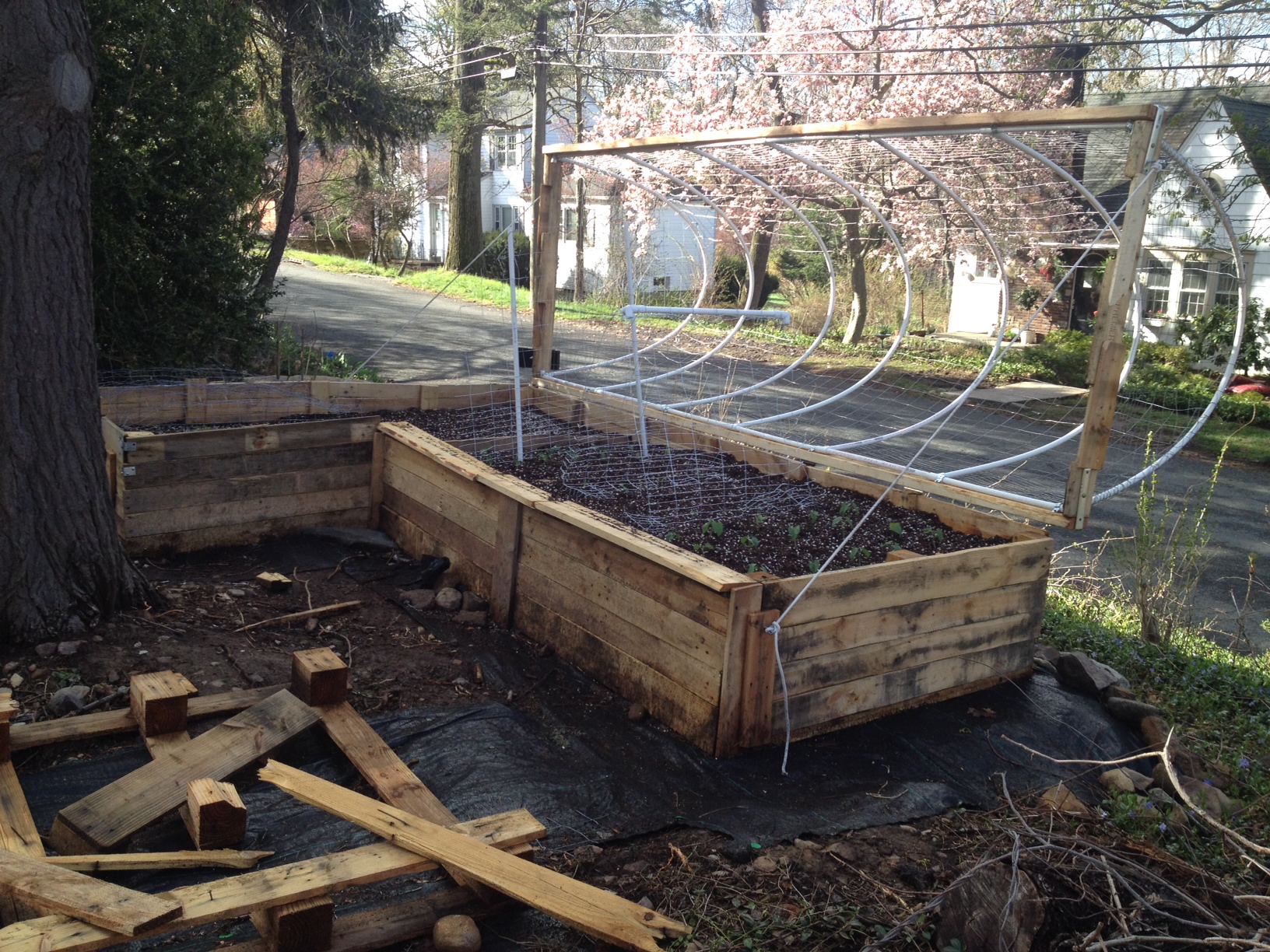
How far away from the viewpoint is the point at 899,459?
32.8 ft

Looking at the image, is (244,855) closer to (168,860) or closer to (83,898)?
(168,860)

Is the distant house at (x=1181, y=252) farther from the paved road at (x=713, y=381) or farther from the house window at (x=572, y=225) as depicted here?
the house window at (x=572, y=225)

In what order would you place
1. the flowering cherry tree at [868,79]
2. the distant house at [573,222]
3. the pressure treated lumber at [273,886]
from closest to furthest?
the pressure treated lumber at [273,886]
the flowering cherry tree at [868,79]
the distant house at [573,222]

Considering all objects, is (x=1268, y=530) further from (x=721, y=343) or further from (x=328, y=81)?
(x=328, y=81)

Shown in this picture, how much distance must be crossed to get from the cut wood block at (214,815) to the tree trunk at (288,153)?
28.6ft

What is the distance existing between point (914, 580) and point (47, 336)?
11.7ft

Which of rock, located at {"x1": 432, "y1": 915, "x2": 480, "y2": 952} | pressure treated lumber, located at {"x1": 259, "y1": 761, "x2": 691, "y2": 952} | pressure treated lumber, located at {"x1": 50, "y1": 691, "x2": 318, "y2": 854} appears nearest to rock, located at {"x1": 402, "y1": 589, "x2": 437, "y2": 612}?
pressure treated lumber, located at {"x1": 50, "y1": 691, "x2": 318, "y2": 854}

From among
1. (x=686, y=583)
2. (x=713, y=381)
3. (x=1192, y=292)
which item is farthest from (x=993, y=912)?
(x=1192, y=292)

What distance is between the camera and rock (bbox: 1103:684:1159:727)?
4.28 meters

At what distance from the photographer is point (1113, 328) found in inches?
154

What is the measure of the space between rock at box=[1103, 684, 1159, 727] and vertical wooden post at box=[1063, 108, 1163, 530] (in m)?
0.81

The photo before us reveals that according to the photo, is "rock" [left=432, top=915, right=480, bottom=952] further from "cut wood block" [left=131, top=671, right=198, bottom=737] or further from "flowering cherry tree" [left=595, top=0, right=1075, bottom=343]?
"flowering cherry tree" [left=595, top=0, right=1075, bottom=343]

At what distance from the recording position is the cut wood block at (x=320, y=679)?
137 inches

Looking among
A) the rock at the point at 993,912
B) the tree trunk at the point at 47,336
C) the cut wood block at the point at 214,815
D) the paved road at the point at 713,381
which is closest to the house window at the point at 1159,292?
the paved road at the point at 713,381
